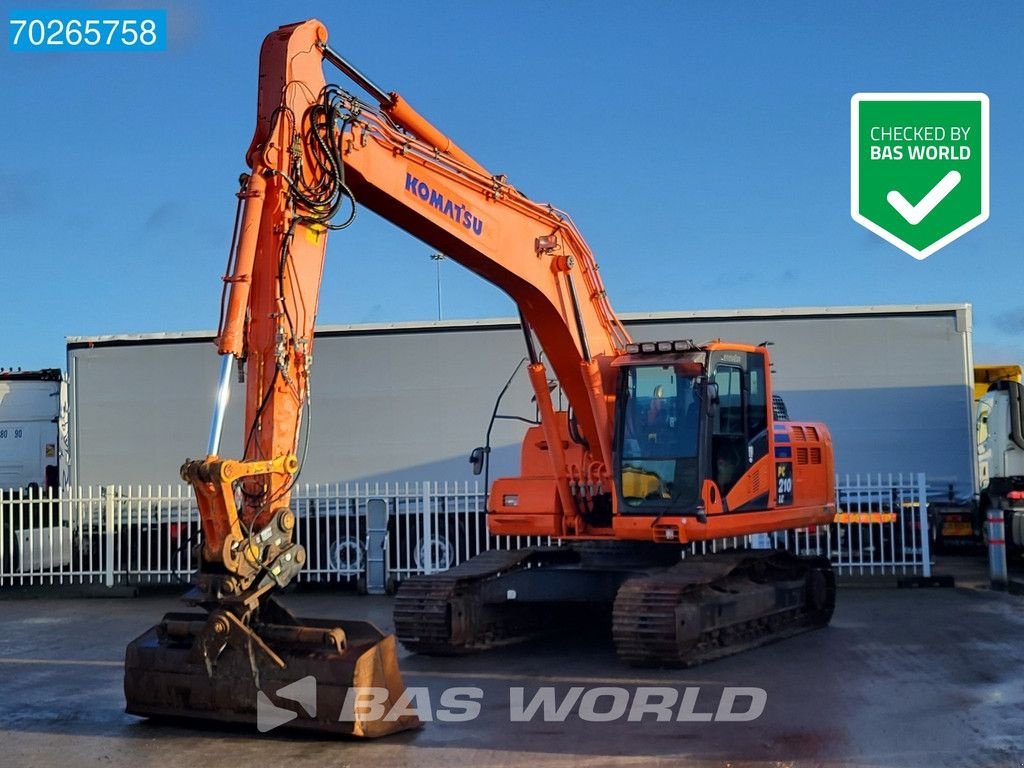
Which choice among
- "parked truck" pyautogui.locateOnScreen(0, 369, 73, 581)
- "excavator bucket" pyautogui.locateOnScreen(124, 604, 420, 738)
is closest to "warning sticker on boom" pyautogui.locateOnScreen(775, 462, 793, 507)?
"excavator bucket" pyautogui.locateOnScreen(124, 604, 420, 738)

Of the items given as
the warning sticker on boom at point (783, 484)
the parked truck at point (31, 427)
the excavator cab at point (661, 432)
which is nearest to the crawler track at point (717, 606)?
the warning sticker on boom at point (783, 484)

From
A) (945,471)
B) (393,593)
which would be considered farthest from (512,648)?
(945,471)

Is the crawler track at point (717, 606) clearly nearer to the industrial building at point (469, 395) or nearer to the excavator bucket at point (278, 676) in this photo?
the excavator bucket at point (278, 676)

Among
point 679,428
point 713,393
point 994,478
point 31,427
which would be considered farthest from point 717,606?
point 31,427

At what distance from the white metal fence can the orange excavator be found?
163 inches

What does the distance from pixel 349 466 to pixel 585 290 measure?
28.7 feet

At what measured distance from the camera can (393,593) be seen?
16.7 m

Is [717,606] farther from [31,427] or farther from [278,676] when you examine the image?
[31,427]

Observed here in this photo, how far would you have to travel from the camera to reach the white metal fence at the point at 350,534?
1700cm

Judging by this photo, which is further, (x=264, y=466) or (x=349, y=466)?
(x=349, y=466)

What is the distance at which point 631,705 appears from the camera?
8766 millimetres

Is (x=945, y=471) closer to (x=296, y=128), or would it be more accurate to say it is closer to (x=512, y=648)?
(x=512, y=648)

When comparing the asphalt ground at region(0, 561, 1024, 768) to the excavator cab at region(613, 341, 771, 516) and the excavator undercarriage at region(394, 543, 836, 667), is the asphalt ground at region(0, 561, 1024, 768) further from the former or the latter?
the excavator cab at region(613, 341, 771, 516)

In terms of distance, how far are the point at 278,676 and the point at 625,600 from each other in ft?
12.1
